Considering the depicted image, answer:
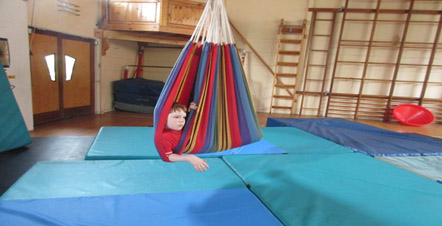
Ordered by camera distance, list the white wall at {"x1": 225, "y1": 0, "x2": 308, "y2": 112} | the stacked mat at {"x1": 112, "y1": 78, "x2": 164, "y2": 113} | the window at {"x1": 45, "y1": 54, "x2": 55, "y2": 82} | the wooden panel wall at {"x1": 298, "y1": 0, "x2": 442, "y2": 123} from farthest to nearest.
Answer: the white wall at {"x1": 225, "y1": 0, "x2": 308, "y2": 112}
the wooden panel wall at {"x1": 298, "y1": 0, "x2": 442, "y2": 123}
the stacked mat at {"x1": 112, "y1": 78, "x2": 164, "y2": 113}
the window at {"x1": 45, "y1": 54, "x2": 55, "y2": 82}

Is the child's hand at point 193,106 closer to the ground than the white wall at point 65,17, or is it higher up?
closer to the ground

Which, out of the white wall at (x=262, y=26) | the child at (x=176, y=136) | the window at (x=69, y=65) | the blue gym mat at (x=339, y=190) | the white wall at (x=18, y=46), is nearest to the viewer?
the child at (x=176, y=136)

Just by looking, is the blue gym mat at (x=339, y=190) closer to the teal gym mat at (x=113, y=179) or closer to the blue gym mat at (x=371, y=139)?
the teal gym mat at (x=113, y=179)

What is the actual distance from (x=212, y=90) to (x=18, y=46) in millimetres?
3667

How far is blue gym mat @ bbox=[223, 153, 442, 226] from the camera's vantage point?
4.42 feet

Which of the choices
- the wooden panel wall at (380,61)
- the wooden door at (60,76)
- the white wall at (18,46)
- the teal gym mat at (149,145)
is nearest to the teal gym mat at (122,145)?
the teal gym mat at (149,145)

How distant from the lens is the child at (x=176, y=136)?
1122 mm

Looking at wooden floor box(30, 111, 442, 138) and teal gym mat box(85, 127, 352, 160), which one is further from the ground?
teal gym mat box(85, 127, 352, 160)

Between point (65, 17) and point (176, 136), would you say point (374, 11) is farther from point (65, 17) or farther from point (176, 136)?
point (65, 17)

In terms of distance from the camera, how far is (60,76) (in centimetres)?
429

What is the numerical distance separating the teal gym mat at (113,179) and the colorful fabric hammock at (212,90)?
1.66ft

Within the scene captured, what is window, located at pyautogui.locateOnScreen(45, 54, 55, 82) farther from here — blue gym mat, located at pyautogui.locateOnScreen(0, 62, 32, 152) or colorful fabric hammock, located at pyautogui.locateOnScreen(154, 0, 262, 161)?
colorful fabric hammock, located at pyautogui.locateOnScreen(154, 0, 262, 161)

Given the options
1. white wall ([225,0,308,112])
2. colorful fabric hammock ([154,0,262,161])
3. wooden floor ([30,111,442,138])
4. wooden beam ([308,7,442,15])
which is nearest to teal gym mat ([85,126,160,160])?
colorful fabric hammock ([154,0,262,161])

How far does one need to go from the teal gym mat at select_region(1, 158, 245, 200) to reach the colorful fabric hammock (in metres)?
0.51
